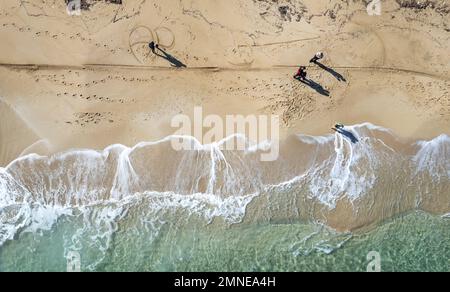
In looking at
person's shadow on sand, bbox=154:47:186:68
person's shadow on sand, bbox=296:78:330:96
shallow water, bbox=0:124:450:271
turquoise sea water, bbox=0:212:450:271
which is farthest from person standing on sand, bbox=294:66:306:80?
turquoise sea water, bbox=0:212:450:271

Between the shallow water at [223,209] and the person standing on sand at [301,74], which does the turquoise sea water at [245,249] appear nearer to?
the shallow water at [223,209]

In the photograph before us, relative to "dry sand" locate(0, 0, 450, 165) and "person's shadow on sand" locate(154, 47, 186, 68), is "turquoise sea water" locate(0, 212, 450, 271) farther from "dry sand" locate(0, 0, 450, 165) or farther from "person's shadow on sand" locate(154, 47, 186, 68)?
"person's shadow on sand" locate(154, 47, 186, 68)

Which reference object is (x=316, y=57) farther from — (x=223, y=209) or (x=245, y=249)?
(x=245, y=249)

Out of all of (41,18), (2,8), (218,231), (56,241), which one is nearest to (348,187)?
(218,231)

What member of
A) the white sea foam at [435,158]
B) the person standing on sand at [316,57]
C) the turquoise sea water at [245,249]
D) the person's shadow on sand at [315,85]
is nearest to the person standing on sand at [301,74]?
the person's shadow on sand at [315,85]

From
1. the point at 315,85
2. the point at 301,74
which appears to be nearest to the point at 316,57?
the point at 301,74

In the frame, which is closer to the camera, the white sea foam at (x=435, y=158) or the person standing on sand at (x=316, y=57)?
the person standing on sand at (x=316, y=57)
